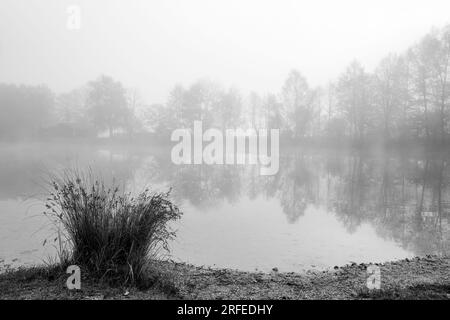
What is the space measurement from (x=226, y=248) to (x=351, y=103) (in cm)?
3725

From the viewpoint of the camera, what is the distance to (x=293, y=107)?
148 ft

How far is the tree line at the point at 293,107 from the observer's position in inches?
1217

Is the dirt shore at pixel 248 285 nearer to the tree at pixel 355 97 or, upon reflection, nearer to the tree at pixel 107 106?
the tree at pixel 355 97

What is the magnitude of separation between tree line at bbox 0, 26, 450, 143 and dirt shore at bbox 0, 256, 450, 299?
96.1ft

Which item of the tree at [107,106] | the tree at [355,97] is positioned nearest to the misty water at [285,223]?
the tree at [355,97]

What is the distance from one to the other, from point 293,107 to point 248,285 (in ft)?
140

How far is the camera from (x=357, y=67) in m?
40.1

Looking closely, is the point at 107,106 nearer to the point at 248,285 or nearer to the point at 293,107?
the point at 293,107

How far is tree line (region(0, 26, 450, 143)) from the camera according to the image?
30906 millimetres

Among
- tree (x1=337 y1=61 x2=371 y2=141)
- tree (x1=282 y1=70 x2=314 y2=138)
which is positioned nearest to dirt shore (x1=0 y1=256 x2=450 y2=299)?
tree (x1=337 y1=61 x2=371 y2=141)

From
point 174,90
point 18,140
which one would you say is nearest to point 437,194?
point 174,90

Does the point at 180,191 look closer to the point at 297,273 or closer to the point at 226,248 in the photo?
the point at 226,248

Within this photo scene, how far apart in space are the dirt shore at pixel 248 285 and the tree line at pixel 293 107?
29281mm

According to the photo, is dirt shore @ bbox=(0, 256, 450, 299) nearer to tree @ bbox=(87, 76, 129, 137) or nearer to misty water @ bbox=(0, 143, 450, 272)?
misty water @ bbox=(0, 143, 450, 272)
